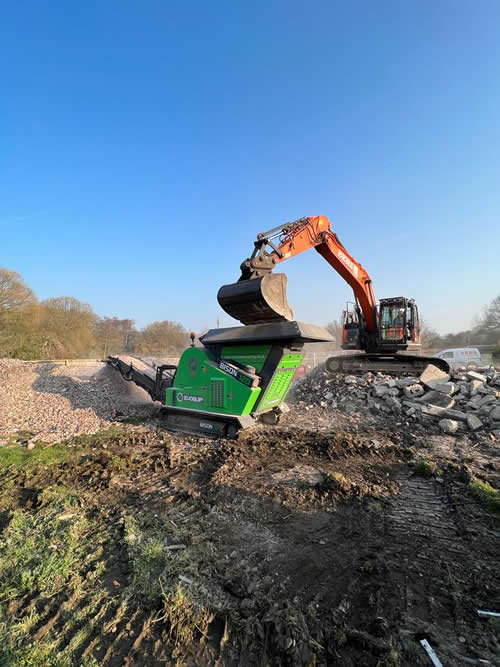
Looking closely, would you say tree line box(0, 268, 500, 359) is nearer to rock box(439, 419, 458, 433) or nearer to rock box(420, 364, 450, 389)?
rock box(420, 364, 450, 389)

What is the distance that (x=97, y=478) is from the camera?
435 cm

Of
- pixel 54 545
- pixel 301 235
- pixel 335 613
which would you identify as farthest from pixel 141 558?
pixel 301 235

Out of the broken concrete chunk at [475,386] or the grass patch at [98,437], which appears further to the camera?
the broken concrete chunk at [475,386]

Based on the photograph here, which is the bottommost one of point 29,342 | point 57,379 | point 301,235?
point 57,379

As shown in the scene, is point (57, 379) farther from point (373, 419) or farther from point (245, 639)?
point (245, 639)

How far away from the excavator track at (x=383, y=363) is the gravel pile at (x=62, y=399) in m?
7.40

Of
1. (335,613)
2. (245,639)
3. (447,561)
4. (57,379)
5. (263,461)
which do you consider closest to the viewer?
(245,639)

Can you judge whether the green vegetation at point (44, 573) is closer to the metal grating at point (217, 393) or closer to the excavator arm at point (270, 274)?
the metal grating at point (217, 393)

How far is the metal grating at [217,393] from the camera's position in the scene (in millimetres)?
6406

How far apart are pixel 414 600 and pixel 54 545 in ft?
9.71

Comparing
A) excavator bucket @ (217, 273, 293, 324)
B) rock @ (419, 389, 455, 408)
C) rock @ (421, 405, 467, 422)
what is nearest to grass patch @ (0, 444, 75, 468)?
excavator bucket @ (217, 273, 293, 324)

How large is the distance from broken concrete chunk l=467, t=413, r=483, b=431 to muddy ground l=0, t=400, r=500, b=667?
83.8 inches

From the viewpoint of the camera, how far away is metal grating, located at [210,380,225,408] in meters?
6.41

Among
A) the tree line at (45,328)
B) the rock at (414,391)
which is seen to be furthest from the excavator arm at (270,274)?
the tree line at (45,328)
